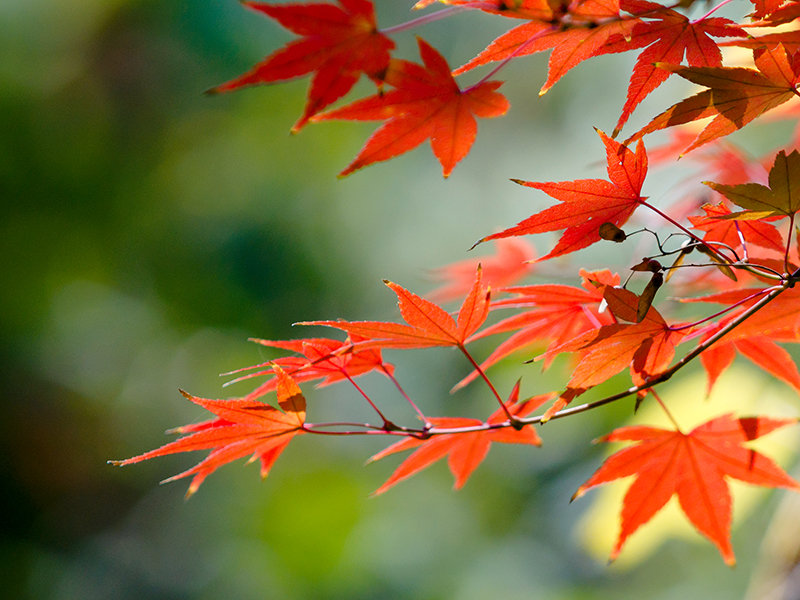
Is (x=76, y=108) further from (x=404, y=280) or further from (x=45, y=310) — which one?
(x=404, y=280)

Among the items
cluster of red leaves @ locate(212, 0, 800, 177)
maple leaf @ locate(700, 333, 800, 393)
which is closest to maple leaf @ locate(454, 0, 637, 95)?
cluster of red leaves @ locate(212, 0, 800, 177)

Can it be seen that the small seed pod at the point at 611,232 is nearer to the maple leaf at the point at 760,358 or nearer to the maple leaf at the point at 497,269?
the maple leaf at the point at 760,358

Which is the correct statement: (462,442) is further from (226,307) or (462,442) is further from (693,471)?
(226,307)

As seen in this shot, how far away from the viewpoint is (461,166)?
4.77 m

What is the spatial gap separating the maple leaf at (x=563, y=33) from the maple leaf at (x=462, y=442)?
195 mm

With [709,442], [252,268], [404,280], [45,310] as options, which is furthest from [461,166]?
[709,442]

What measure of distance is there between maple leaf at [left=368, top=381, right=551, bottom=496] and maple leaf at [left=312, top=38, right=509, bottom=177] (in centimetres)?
16

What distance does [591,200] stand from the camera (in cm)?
33

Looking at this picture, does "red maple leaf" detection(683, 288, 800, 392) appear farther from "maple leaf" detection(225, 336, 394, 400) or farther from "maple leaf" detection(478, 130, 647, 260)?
"maple leaf" detection(225, 336, 394, 400)

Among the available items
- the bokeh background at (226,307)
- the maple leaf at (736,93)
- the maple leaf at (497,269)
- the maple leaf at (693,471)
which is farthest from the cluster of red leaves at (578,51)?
the bokeh background at (226,307)

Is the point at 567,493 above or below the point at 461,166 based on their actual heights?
below

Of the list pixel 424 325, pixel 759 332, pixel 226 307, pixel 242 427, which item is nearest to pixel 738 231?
pixel 759 332

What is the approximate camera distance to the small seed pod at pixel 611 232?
1.04 feet

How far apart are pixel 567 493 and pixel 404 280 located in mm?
1803
